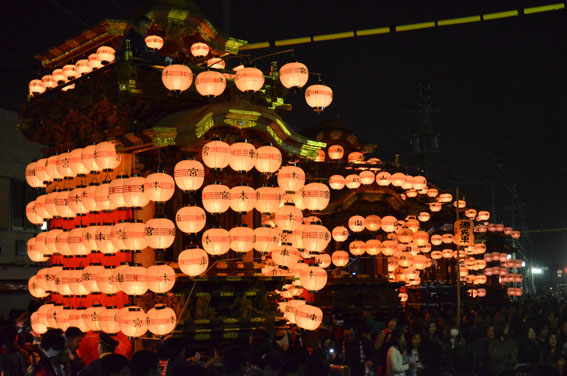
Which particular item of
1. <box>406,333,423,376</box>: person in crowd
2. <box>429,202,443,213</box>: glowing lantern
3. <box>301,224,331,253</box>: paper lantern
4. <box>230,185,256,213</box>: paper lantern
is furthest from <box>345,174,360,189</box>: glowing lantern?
<box>406,333,423,376</box>: person in crowd

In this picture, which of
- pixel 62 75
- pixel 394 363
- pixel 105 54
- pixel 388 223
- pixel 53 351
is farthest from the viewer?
pixel 388 223

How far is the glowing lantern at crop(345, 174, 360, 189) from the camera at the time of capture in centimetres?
2843

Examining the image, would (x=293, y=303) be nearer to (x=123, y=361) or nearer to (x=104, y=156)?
(x=104, y=156)

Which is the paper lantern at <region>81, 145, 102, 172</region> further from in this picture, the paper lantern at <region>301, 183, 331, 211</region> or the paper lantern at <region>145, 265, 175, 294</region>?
the paper lantern at <region>301, 183, 331, 211</region>

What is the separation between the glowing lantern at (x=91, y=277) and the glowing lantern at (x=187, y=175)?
2.59 metres

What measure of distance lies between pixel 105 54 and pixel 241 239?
6552mm

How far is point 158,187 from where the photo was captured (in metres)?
14.4

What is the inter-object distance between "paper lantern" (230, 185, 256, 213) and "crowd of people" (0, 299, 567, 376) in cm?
291

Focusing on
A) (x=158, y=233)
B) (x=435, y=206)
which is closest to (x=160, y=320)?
(x=158, y=233)

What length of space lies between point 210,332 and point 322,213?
14.6 m

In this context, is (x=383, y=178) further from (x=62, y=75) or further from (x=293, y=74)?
(x=62, y=75)

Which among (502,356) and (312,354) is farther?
(502,356)

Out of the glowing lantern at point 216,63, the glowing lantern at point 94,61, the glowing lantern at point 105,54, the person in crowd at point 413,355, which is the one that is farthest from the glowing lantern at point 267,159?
the glowing lantern at point 94,61

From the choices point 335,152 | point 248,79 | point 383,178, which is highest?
point 335,152
